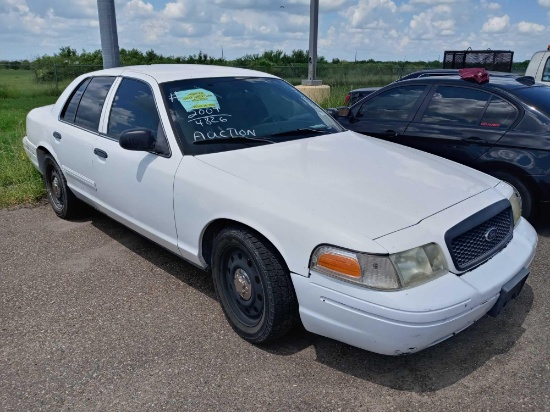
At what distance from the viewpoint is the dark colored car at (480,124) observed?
4.74m

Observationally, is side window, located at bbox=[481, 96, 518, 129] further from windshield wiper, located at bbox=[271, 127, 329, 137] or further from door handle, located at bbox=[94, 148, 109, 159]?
door handle, located at bbox=[94, 148, 109, 159]

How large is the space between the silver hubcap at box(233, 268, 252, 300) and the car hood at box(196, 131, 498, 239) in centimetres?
52

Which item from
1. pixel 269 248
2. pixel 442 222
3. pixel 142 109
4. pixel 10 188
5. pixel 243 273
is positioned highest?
pixel 142 109

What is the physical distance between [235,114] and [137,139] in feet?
2.47

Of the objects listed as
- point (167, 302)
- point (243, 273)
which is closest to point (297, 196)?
point (243, 273)

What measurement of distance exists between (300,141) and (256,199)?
1033 millimetres

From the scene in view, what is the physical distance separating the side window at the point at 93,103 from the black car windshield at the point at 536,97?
3.92 meters

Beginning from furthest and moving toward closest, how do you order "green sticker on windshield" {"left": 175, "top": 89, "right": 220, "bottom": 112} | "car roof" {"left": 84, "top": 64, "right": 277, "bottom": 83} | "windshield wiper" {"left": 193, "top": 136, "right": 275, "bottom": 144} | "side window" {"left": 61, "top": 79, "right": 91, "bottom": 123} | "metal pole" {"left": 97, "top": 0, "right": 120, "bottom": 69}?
1. "metal pole" {"left": 97, "top": 0, "right": 120, "bottom": 69}
2. "side window" {"left": 61, "top": 79, "right": 91, "bottom": 123}
3. "car roof" {"left": 84, "top": 64, "right": 277, "bottom": 83}
4. "green sticker on windshield" {"left": 175, "top": 89, "right": 220, "bottom": 112}
5. "windshield wiper" {"left": 193, "top": 136, "right": 275, "bottom": 144}

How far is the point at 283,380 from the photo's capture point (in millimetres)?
2811

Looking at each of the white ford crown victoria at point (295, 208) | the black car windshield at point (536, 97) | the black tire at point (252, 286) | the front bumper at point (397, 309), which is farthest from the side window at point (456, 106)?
the black tire at point (252, 286)

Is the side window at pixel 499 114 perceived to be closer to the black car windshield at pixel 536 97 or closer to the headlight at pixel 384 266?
the black car windshield at pixel 536 97

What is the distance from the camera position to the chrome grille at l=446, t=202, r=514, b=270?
2688 mm

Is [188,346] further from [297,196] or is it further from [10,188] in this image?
[10,188]

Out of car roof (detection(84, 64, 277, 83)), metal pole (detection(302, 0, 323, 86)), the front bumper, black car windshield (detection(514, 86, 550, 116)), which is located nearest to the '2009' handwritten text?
car roof (detection(84, 64, 277, 83))
